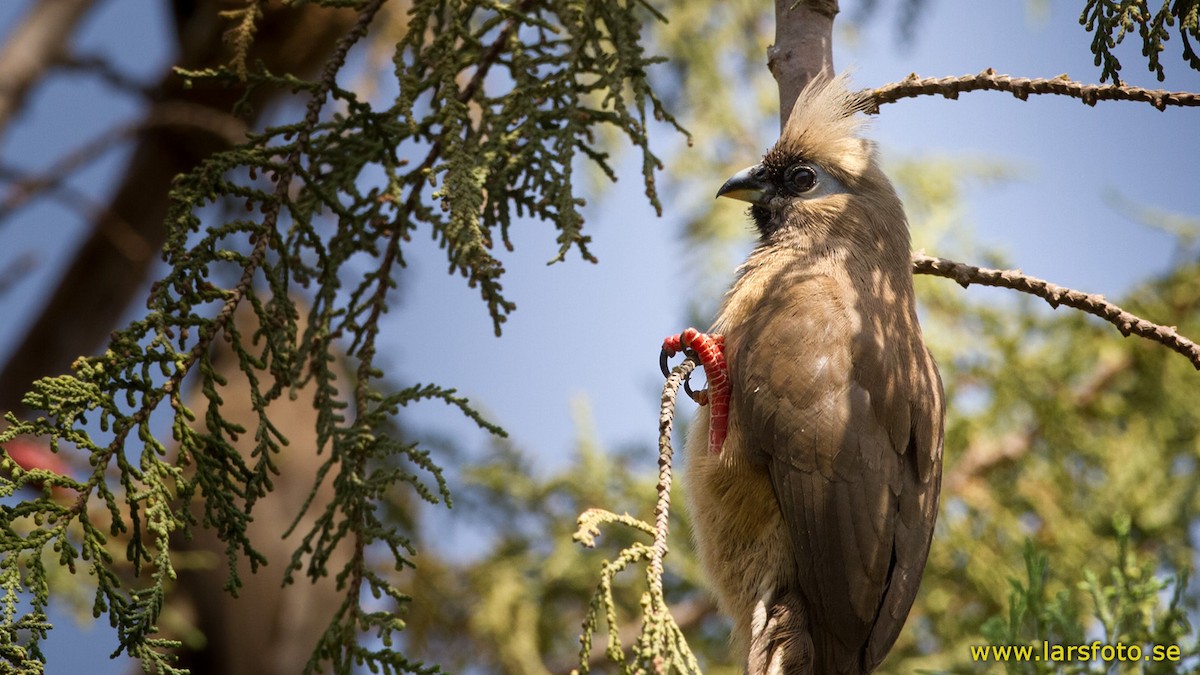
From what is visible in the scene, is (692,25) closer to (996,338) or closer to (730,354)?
(996,338)

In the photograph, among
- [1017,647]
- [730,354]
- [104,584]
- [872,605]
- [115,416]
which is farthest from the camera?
Result: [1017,647]

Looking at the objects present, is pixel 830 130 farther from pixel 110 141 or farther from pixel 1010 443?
pixel 110 141

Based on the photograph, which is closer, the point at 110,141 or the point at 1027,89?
the point at 1027,89

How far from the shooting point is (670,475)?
2.37 m

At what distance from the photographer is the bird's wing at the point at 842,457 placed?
3.00 m

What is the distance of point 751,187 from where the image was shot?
3.82 meters

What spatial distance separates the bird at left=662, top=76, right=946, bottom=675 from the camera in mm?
3006

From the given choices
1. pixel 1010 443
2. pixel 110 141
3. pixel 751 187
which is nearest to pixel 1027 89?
pixel 751 187

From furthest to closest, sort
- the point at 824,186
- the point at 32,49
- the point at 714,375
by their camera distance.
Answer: the point at 32,49
the point at 824,186
the point at 714,375

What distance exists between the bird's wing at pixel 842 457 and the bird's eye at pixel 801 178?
66cm

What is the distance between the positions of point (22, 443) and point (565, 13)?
3797 millimetres

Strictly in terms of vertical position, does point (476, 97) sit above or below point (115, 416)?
above

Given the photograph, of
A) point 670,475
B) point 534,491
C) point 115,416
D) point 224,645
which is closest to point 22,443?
point 224,645

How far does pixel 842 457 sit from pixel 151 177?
674 centimetres
